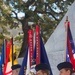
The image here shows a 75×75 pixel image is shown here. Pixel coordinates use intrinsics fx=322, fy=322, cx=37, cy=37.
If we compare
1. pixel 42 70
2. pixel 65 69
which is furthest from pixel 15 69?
pixel 65 69

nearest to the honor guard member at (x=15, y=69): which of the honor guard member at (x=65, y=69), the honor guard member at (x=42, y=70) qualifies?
the honor guard member at (x=42, y=70)

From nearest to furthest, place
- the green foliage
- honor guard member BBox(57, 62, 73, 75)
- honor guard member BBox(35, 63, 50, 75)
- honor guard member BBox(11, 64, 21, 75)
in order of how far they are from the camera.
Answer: honor guard member BBox(57, 62, 73, 75), honor guard member BBox(35, 63, 50, 75), honor guard member BBox(11, 64, 21, 75), the green foliage

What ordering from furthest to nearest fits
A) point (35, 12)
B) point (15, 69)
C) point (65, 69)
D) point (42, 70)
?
1. point (35, 12)
2. point (15, 69)
3. point (42, 70)
4. point (65, 69)

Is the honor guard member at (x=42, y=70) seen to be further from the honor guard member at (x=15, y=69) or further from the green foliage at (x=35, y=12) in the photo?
the green foliage at (x=35, y=12)

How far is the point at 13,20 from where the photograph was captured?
16797 mm

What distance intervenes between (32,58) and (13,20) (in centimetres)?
1143

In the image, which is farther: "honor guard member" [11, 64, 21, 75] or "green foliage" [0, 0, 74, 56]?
"green foliage" [0, 0, 74, 56]

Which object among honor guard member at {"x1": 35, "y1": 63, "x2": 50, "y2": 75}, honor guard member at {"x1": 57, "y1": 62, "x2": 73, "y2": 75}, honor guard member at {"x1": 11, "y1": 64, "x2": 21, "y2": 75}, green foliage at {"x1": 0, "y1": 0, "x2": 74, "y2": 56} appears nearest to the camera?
honor guard member at {"x1": 57, "y1": 62, "x2": 73, "y2": 75}

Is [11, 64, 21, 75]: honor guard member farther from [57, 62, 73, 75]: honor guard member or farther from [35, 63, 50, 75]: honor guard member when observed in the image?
[57, 62, 73, 75]: honor guard member

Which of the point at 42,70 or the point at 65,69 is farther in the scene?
the point at 42,70

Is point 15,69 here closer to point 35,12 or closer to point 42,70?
point 42,70

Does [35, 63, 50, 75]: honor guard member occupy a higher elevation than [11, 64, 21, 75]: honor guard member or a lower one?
higher

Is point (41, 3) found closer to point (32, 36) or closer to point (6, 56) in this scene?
point (6, 56)

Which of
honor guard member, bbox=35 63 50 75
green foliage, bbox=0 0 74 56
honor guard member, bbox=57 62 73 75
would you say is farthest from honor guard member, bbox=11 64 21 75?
green foliage, bbox=0 0 74 56
